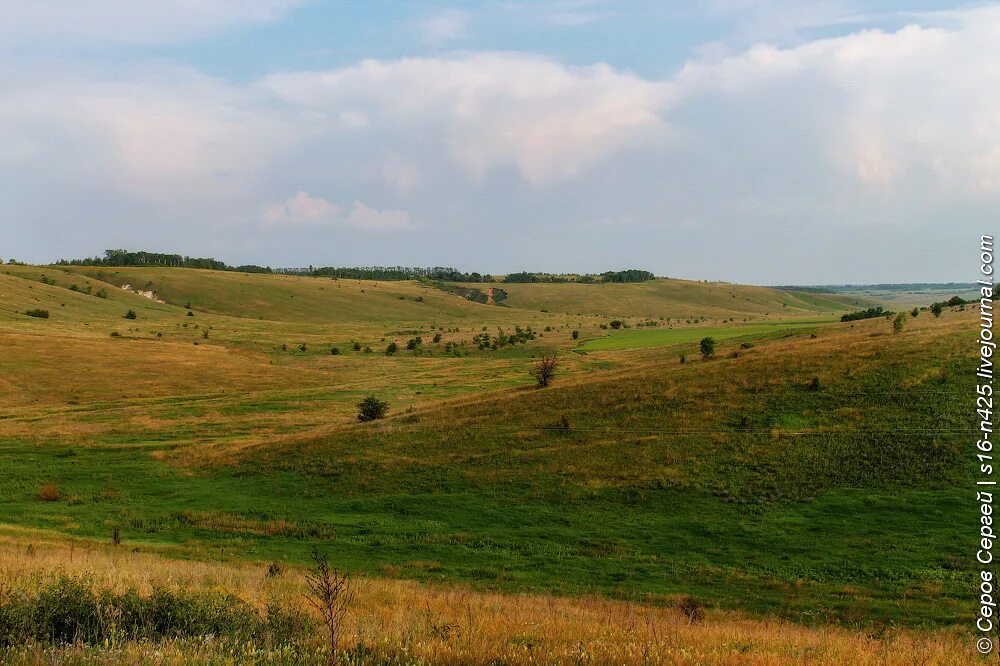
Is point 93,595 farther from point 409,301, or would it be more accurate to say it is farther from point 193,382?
point 409,301

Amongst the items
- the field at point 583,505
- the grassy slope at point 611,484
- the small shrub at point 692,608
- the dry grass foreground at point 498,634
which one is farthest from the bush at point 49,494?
the small shrub at point 692,608

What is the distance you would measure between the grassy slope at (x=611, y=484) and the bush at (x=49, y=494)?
2.52 feet

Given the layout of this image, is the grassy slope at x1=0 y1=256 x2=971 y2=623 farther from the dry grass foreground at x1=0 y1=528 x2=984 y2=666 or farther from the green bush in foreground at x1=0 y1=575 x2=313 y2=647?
the green bush in foreground at x1=0 y1=575 x2=313 y2=647

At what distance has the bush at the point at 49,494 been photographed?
Answer: 30.0 metres

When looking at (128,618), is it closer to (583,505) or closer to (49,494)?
(583,505)

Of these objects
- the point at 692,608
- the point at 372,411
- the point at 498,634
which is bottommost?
the point at 692,608

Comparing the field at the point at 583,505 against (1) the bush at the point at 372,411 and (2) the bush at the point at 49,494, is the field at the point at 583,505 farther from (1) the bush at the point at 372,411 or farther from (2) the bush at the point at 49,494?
(1) the bush at the point at 372,411

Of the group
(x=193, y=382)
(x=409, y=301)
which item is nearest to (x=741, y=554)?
(x=193, y=382)

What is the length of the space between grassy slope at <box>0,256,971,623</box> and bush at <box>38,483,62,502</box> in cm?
77

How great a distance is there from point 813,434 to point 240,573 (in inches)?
967

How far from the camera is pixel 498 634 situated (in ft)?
31.3

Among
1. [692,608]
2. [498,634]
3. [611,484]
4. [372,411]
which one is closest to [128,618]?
[498,634]

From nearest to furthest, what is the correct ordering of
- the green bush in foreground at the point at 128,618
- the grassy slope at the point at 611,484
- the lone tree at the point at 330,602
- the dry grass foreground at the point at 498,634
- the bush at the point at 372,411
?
1. the lone tree at the point at 330,602
2. the dry grass foreground at the point at 498,634
3. the green bush in foreground at the point at 128,618
4. the grassy slope at the point at 611,484
5. the bush at the point at 372,411

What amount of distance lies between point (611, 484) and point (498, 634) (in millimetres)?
19026
